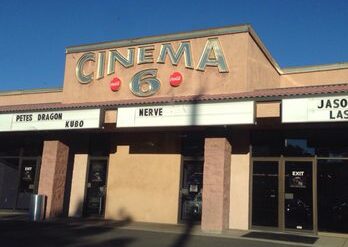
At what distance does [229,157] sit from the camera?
15773mm

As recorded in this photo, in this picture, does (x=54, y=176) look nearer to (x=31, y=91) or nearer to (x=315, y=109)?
(x=31, y=91)

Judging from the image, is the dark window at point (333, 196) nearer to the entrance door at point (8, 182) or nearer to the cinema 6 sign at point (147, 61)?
the cinema 6 sign at point (147, 61)

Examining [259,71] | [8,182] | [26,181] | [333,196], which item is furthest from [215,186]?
[8,182]

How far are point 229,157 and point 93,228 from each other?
16.2ft

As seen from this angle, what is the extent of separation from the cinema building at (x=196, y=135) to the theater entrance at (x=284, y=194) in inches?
1.3

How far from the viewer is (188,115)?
14.8 metres

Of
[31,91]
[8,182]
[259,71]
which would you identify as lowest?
[8,182]

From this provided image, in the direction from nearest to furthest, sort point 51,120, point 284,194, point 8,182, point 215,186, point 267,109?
point 267,109 → point 215,186 → point 284,194 → point 51,120 → point 8,182

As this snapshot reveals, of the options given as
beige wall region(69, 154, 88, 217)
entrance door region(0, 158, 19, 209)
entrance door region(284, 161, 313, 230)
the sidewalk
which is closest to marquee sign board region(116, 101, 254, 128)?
entrance door region(284, 161, 313, 230)

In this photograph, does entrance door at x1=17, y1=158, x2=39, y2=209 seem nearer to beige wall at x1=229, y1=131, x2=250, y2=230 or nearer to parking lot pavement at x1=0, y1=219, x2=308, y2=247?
parking lot pavement at x1=0, y1=219, x2=308, y2=247

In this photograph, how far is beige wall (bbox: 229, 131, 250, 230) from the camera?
52.1 feet

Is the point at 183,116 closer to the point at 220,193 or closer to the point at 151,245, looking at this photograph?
the point at 220,193

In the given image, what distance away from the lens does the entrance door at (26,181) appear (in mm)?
20531

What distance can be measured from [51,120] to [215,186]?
6603 millimetres
